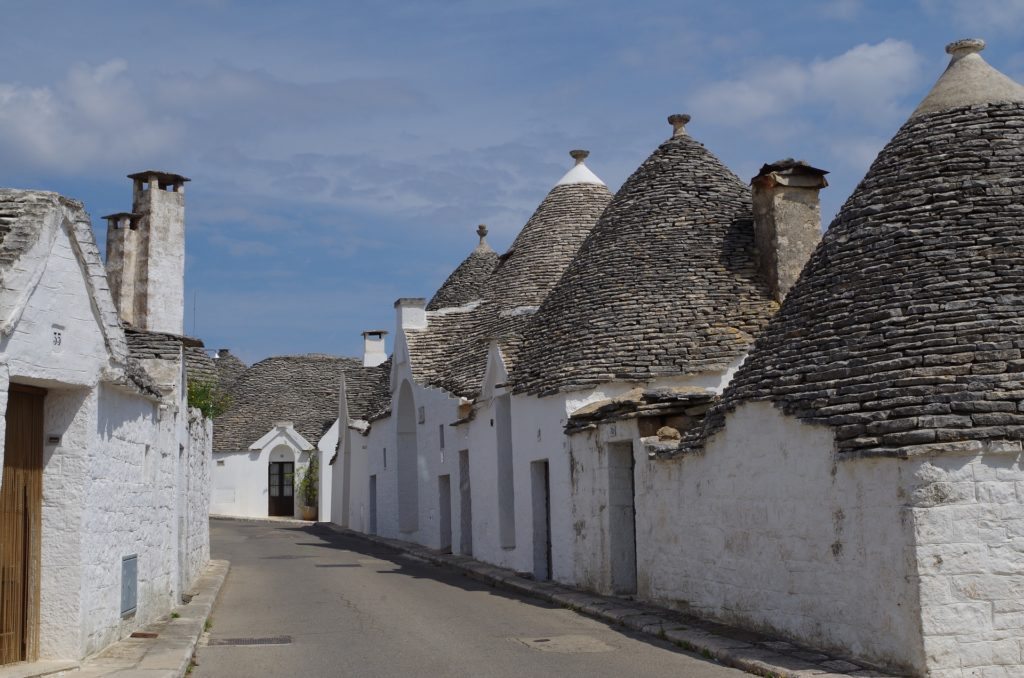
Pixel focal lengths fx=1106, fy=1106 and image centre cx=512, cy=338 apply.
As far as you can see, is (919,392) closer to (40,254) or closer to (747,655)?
(747,655)

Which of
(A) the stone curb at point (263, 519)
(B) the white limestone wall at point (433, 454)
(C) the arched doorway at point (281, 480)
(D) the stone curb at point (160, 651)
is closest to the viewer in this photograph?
(D) the stone curb at point (160, 651)

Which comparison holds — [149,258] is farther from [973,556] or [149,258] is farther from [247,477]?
[247,477]

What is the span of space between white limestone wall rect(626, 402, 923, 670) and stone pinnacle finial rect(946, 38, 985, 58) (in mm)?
4520

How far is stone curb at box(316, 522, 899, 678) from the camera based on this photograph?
29.2 feet

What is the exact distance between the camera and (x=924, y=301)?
968cm

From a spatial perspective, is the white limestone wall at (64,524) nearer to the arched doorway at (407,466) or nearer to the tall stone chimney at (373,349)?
the arched doorway at (407,466)

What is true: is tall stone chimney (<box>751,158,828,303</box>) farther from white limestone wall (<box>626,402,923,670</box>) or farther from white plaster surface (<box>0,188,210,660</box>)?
white plaster surface (<box>0,188,210,660</box>)

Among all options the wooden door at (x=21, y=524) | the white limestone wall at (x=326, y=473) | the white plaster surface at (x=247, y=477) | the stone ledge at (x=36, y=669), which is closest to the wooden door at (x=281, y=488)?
the white plaster surface at (x=247, y=477)

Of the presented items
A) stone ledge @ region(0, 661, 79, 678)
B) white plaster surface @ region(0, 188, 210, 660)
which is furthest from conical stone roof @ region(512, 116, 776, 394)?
stone ledge @ region(0, 661, 79, 678)

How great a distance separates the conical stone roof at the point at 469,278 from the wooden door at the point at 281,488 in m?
16.3

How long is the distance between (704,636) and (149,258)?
9.05 m

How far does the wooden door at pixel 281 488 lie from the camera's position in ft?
150

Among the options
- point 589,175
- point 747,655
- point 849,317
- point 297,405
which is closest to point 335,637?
point 747,655

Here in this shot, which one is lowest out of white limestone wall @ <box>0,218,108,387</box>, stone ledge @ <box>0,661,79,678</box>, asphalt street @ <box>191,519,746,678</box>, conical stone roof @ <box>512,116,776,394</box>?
asphalt street @ <box>191,519,746,678</box>
